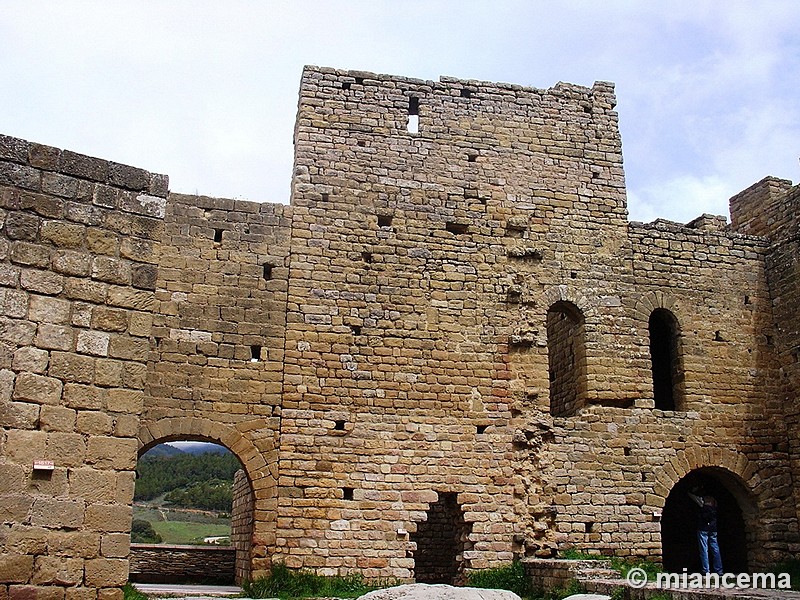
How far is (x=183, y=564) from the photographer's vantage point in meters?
14.4

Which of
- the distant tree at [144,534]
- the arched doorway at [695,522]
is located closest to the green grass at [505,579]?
Result: the arched doorway at [695,522]

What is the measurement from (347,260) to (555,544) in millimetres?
5197

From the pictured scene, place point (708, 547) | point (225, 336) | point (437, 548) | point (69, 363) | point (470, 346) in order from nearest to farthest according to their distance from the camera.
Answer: point (69, 363), point (225, 336), point (470, 346), point (708, 547), point (437, 548)

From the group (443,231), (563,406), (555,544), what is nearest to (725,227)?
(563,406)

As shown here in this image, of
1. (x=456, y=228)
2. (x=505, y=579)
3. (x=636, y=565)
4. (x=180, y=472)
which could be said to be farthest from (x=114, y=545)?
(x=180, y=472)

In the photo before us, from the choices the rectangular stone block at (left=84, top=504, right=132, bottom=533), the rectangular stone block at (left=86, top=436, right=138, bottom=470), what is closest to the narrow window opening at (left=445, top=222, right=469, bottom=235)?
the rectangular stone block at (left=86, top=436, right=138, bottom=470)

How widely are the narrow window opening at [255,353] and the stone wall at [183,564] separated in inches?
182

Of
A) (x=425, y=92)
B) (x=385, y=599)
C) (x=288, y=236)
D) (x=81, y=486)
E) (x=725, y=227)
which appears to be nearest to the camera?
(x=81, y=486)

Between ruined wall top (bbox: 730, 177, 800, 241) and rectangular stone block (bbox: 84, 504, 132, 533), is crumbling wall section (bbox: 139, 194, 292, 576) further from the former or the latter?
ruined wall top (bbox: 730, 177, 800, 241)

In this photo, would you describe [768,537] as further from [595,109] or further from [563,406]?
[595,109]

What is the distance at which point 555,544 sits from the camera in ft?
38.1

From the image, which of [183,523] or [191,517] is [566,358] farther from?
[191,517]

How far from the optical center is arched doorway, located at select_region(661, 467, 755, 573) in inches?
524

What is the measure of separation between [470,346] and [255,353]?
10.7 ft
